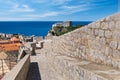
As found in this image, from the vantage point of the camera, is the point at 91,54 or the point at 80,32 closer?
the point at 91,54

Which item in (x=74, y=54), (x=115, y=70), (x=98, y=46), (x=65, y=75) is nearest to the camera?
(x=115, y=70)

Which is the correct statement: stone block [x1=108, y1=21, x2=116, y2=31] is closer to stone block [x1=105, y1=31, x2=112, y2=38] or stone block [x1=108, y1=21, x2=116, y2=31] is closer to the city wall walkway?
stone block [x1=105, y1=31, x2=112, y2=38]

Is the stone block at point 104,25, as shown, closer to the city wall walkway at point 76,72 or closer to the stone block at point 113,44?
the stone block at point 113,44

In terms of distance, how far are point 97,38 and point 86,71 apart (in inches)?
48.7

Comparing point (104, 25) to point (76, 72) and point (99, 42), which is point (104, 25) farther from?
point (76, 72)

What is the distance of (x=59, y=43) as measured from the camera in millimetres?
10070

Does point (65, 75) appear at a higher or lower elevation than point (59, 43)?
lower

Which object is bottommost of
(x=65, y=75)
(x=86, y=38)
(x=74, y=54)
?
(x=65, y=75)

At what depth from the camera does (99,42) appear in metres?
6.36

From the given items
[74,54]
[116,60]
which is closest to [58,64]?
[74,54]

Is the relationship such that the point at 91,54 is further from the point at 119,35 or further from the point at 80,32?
the point at 119,35

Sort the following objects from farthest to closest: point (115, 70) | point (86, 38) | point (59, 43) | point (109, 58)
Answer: point (59, 43) → point (86, 38) → point (109, 58) → point (115, 70)

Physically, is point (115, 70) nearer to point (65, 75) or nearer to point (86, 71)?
point (86, 71)

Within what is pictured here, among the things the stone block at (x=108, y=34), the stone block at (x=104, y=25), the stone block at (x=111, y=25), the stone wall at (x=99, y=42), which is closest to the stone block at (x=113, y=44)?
the stone wall at (x=99, y=42)
